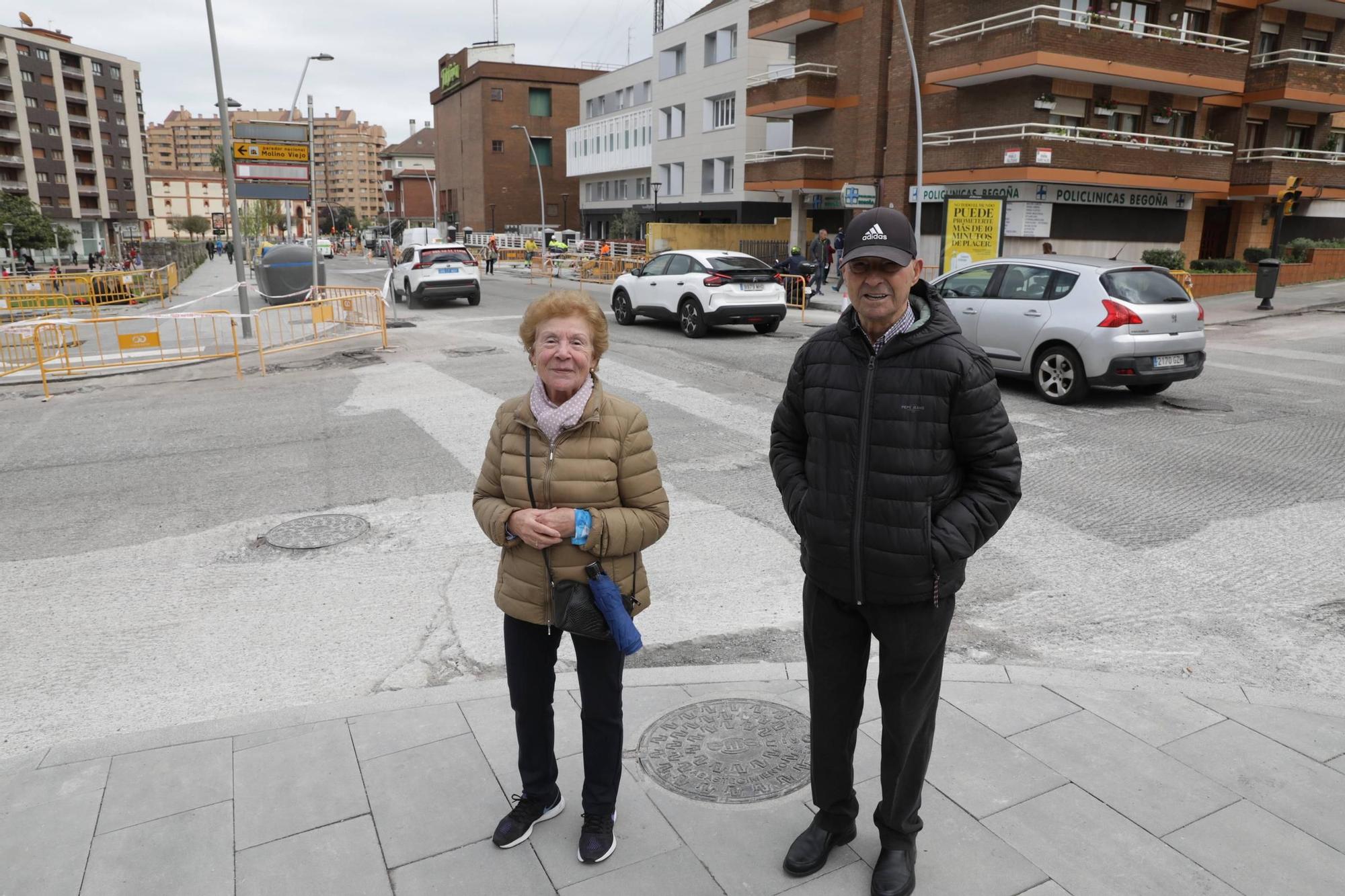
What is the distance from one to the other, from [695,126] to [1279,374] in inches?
1586

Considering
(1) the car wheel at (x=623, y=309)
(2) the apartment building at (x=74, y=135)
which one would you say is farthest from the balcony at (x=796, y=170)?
(2) the apartment building at (x=74, y=135)

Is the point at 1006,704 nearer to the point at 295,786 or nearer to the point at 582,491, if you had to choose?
the point at 582,491

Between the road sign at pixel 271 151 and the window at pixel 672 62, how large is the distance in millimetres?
31926

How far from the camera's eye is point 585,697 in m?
2.95

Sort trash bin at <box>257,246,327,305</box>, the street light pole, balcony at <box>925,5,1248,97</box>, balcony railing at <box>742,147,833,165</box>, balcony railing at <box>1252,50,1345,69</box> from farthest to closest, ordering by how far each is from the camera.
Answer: balcony railing at <box>742,147,833,165</box>
balcony railing at <box>1252,50,1345,69</box>
balcony at <box>925,5,1248,97</box>
trash bin at <box>257,246,327,305</box>
the street light pole

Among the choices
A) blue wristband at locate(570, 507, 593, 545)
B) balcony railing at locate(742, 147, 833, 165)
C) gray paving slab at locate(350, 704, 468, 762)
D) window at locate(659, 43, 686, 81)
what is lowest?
gray paving slab at locate(350, 704, 468, 762)

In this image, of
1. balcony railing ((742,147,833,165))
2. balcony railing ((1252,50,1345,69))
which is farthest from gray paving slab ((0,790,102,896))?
balcony railing ((1252,50,1345,69))

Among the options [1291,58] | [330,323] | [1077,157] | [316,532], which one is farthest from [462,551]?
[1291,58]

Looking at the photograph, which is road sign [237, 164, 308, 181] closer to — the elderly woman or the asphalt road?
the asphalt road

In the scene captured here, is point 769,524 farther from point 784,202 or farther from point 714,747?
point 784,202

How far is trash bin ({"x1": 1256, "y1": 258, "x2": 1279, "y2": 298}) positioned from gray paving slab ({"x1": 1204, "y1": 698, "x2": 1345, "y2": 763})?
22.1 meters

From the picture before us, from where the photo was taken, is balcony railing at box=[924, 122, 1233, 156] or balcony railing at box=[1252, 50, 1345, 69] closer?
balcony railing at box=[924, 122, 1233, 156]

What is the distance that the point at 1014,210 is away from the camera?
93.5ft

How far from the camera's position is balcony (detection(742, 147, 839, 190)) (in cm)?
3672
